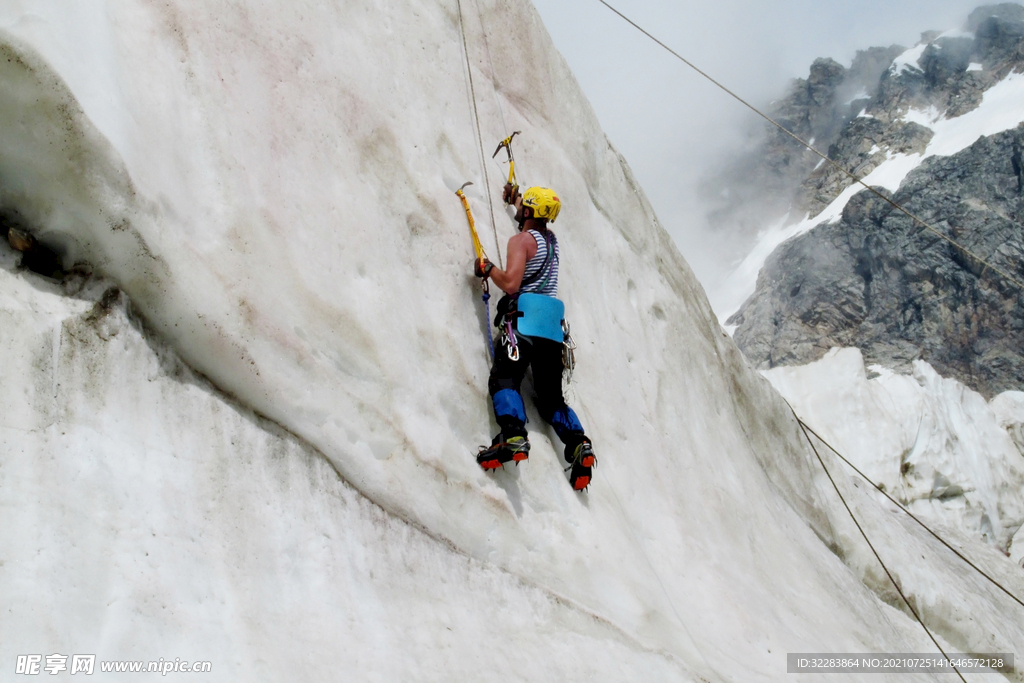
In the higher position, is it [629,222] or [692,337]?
[629,222]

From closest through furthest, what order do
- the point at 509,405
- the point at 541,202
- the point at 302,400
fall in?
the point at 302,400, the point at 509,405, the point at 541,202

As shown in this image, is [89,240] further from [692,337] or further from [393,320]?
[692,337]

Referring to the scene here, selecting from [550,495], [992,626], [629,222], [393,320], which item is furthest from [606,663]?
[992,626]

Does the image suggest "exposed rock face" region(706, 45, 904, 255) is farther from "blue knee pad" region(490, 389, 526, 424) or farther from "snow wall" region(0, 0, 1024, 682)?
"blue knee pad" region(490, 389, 526, 424)

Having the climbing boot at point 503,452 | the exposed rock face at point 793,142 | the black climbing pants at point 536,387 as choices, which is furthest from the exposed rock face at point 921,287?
the climbing boot at point 503,452

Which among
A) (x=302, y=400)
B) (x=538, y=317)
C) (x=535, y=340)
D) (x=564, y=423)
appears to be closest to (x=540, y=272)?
(x=538, y=317)

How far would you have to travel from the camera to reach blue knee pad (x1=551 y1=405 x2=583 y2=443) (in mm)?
4945

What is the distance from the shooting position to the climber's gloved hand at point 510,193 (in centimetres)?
576

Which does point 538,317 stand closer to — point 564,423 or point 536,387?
point 536,387

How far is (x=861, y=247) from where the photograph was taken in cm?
5703

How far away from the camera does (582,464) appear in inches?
191

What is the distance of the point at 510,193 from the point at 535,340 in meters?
1.46

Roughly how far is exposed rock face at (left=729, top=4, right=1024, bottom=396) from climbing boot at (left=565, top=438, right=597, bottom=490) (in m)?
46.0

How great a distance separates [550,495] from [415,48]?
3.27 metres
